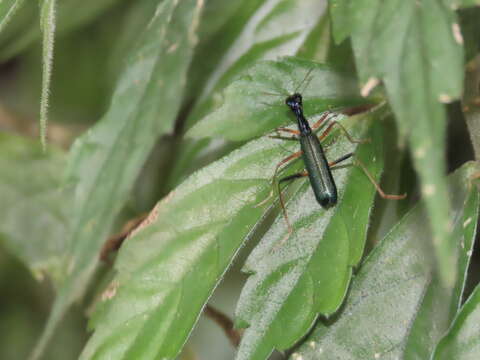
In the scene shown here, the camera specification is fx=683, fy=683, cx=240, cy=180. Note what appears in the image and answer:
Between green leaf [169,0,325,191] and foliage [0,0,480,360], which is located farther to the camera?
green leaf [169,0,325,191]

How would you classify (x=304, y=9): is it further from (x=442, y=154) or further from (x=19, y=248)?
(x=19, y=248)

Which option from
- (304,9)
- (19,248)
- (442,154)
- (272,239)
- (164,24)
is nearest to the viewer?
(442,154)

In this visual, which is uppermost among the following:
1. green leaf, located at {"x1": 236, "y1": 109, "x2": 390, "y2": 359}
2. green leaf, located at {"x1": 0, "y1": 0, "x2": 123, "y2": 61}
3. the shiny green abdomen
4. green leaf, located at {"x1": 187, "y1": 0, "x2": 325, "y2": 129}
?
green leaf, located at {"x1": 0, "y1": 0, "x2": 123, "y2": 61}

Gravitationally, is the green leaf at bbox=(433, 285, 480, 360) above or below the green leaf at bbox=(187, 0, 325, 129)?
below

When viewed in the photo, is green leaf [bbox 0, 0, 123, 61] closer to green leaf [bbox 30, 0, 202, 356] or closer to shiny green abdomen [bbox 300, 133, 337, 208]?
green leaf [bbox 30, 0, 202, 356]

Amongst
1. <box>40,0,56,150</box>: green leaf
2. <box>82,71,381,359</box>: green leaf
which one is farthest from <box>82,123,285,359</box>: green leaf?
<box>40,0,56,150</box>: green leaf

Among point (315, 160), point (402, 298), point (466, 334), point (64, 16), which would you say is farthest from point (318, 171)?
point (64, 16)

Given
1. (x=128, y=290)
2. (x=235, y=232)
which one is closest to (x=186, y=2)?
(x=235, y=232)
